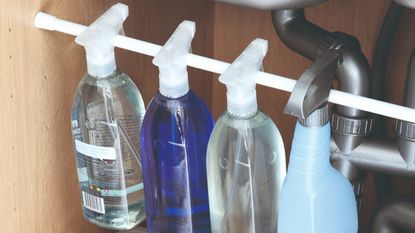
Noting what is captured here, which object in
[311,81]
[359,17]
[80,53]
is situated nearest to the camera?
[311,81]

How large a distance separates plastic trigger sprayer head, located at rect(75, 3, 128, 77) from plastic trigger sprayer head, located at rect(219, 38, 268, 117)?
0.17 meters

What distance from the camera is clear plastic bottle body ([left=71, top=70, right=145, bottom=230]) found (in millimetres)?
879

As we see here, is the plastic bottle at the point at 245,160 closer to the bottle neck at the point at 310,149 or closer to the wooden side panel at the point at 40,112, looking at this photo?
the bottle neck at the point at 310,149

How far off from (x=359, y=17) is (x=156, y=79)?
1.15 ft

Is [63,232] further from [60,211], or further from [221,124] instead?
[221,124]

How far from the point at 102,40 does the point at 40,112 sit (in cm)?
14

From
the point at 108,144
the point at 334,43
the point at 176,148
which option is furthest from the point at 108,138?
the point at 334,43

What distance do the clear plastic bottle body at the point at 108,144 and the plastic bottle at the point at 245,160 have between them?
0.14 m

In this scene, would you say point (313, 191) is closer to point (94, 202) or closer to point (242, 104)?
point (242, 104)

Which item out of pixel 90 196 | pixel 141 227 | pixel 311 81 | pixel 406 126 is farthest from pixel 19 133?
pixel 406 126

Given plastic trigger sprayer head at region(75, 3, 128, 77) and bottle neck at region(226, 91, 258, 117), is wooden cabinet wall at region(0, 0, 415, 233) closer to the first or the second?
plastic trigger sprayer head at region(75, 3, 128, 77)

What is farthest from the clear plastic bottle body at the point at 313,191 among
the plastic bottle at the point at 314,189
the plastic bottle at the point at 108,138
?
the plastic bottle at the point at 108,138

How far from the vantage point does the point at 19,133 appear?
2.79ft

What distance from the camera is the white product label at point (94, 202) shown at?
92cm
